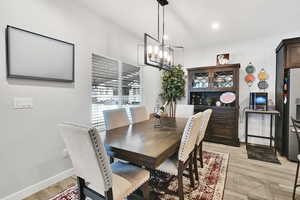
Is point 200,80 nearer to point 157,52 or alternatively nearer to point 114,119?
point 157,52

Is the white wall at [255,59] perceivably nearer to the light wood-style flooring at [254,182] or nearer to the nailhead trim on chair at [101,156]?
the light wood-style flooring at [254,182]

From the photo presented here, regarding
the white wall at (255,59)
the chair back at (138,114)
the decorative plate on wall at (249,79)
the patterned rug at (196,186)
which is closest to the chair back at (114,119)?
the chair back at (138,114)

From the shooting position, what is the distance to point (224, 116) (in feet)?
12.6

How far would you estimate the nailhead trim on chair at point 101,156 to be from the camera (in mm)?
1021

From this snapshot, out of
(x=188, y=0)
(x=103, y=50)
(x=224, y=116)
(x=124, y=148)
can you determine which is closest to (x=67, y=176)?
(x=124, y=148)

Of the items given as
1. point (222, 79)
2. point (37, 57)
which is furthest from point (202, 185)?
point (222, 79)

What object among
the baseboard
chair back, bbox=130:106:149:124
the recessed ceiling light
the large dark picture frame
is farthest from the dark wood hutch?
the baseboard

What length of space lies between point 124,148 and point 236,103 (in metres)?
3.35

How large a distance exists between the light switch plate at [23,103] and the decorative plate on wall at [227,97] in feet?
13.2

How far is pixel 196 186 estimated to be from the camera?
205 cm

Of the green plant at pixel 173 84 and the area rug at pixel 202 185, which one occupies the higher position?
the green plant at pixel 173 84

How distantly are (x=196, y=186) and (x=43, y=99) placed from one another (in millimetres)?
2360

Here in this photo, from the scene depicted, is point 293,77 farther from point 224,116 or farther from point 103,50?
point 103,50

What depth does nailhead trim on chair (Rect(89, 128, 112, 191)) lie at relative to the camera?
102 cm
